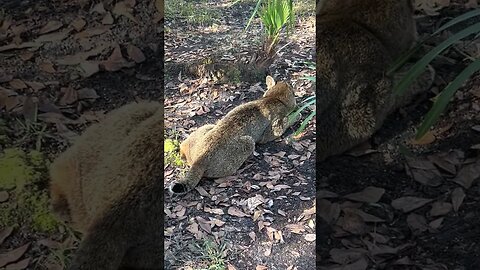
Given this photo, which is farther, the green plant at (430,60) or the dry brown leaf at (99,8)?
the dry brown leaf at (99,8)

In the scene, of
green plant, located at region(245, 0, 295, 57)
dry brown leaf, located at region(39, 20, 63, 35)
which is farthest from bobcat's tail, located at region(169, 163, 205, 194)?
dry brown leaf, located at region(39, 20, 63, 35)

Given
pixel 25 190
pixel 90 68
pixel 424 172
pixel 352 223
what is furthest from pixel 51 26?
pixel 424 172

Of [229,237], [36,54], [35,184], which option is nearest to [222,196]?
[229,237]

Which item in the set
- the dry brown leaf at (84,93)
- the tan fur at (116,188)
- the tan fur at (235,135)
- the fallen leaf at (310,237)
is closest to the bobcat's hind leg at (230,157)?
the tan fur at (235,135)

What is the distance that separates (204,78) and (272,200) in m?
0.34

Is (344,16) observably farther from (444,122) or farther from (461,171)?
(461,171)

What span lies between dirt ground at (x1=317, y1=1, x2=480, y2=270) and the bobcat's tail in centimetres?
30

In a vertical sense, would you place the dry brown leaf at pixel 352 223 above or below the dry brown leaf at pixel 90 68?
below

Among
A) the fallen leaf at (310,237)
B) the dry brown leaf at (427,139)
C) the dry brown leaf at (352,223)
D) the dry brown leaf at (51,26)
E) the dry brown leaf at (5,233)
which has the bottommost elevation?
the fallen leaf at (310,237)

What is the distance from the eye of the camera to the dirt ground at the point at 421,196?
1.60 m

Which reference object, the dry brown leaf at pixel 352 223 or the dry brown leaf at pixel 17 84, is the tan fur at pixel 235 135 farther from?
the dry brown leaf at pixel 17 84

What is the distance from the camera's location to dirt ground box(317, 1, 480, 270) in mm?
1598

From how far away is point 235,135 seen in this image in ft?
5.39

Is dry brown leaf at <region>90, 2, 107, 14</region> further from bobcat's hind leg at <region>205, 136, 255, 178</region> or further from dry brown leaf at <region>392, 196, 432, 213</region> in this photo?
dry brown leaf at <region>392, 196, 432, 213</region>
